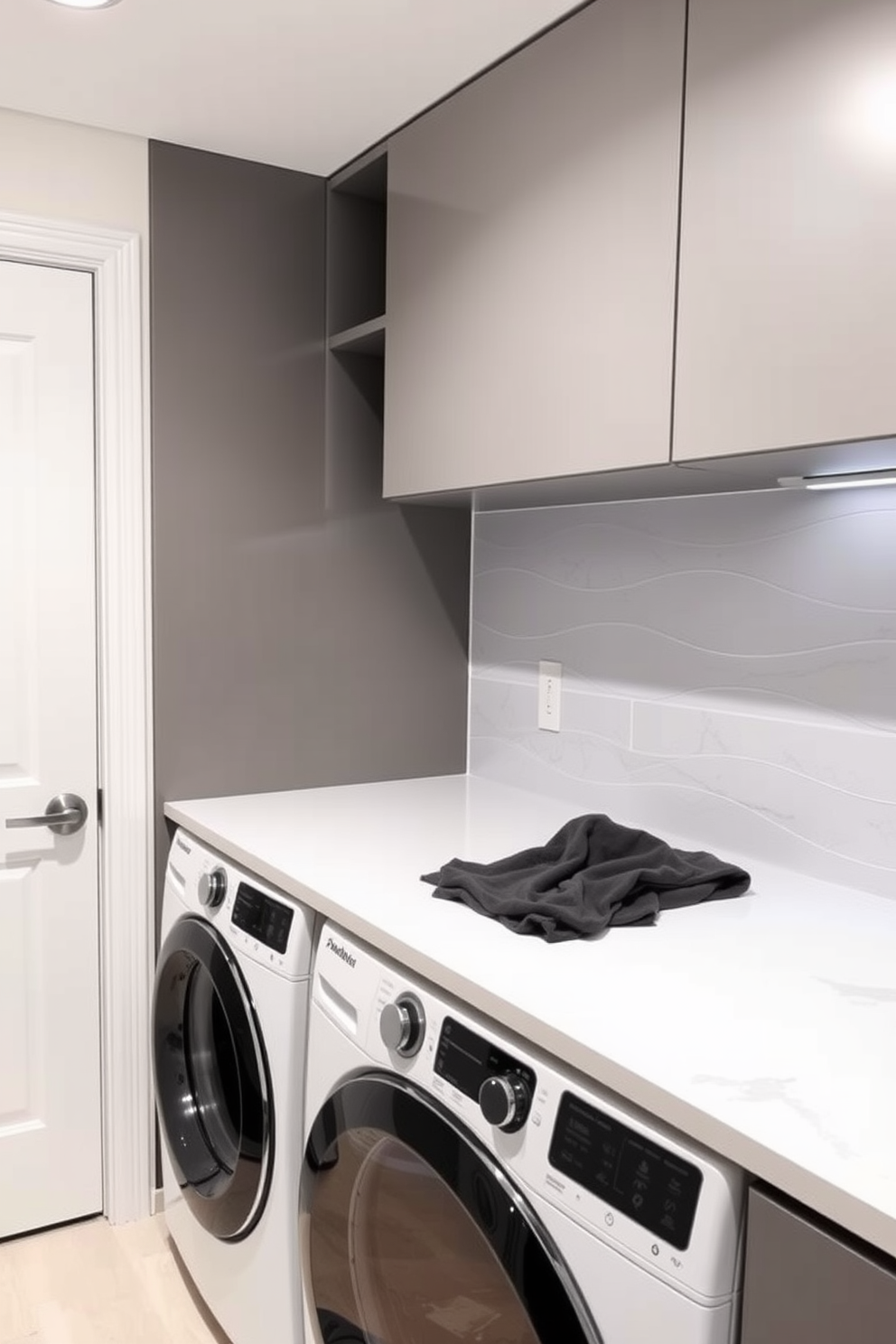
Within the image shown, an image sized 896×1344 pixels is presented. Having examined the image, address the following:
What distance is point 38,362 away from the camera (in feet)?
6.66

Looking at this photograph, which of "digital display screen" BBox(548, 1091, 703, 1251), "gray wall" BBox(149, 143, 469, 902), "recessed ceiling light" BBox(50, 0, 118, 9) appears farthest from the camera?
"gray wall" BBox(149, 143, 469, 902)

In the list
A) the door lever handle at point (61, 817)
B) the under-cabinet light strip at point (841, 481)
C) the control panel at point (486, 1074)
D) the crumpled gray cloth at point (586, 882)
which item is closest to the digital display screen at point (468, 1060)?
the control panel at point (486, 1074)

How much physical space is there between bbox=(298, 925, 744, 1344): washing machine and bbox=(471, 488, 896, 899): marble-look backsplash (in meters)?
0.70

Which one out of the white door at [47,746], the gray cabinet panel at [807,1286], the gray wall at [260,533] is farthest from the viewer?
the gray wall at [260,533]

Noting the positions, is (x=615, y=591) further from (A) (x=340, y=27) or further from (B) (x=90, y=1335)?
(B) (x=90, y=1335)

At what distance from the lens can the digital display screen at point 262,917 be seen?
5.32 ft

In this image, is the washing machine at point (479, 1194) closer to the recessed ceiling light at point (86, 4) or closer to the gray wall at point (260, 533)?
the gray wall at point (260, 533)

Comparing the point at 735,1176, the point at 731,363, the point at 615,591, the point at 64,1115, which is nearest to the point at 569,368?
the point at 731,363

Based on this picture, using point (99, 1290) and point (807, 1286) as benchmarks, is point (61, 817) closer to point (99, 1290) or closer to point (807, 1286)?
point (99, 1290)

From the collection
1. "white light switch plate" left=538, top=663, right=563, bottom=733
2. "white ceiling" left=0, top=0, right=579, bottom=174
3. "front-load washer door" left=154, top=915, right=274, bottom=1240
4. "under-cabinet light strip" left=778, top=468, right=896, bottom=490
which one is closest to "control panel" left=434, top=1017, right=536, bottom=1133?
"front-load washer door" left=154, top=915, right=274, bottom=1240

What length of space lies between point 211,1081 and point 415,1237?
792 millimetres

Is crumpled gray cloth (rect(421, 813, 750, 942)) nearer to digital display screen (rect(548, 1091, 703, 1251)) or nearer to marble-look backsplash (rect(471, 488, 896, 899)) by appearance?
marble-look backsplash (rect(471, 488, 896, 899))

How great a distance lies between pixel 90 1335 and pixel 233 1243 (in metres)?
0.38

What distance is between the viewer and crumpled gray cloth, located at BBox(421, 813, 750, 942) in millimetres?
1371
